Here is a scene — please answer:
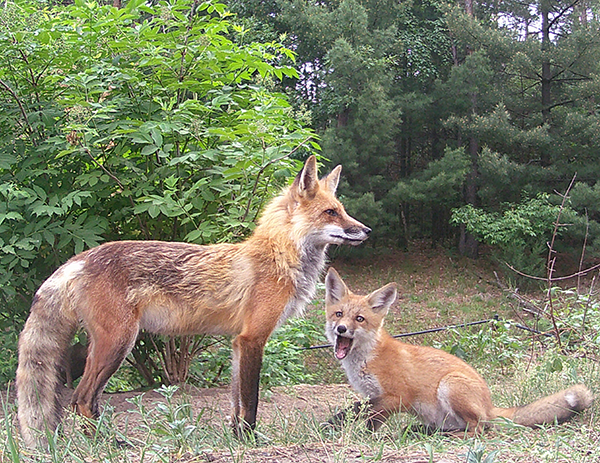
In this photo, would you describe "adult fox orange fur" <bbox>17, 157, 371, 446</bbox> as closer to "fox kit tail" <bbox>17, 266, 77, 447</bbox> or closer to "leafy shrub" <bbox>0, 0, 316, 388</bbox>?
"fox kit tail" <bbox>17, 266, 77, 447</bbox>

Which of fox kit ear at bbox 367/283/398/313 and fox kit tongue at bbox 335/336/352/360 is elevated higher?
fox kit ear at bbox 367/283/398/313

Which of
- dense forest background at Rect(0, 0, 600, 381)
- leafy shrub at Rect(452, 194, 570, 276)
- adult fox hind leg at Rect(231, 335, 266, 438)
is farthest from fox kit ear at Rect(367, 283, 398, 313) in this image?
leafy shrub at Rect(452, 194, 570, 276)

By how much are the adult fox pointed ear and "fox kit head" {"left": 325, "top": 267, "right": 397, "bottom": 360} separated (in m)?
0.81

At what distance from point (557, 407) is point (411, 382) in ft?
3.37

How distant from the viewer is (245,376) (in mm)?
4051

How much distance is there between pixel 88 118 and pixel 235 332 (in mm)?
2179

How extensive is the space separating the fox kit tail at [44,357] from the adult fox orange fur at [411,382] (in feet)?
6.46

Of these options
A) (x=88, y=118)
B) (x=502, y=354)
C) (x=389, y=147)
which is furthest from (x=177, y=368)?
(x=389, y=147)

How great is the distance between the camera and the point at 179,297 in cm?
416

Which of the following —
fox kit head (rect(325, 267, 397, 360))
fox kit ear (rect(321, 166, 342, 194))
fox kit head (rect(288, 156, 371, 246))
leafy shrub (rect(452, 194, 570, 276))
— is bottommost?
leafy shrub (rect(452, 194, 570, 276))

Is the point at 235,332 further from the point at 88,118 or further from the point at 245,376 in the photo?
the point at 88,118

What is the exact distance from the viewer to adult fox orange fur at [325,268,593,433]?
4.07 meters

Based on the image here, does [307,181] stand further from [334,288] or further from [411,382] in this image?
[411,382]

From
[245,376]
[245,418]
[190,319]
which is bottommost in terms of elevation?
[245,418]
